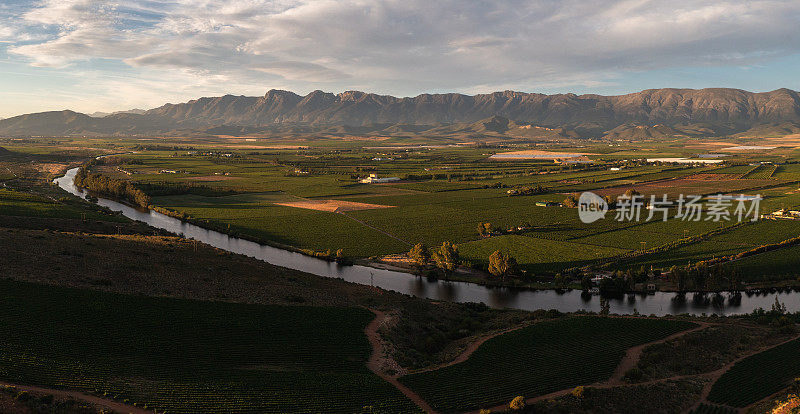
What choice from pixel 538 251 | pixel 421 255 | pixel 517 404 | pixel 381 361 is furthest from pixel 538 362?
pixel 538 251

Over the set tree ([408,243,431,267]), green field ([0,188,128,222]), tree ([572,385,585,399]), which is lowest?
tree ([572,385,585,399])

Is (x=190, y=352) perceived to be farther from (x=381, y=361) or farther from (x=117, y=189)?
(x=117, y=189)

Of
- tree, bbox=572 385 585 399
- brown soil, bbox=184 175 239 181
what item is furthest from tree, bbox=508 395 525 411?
brown soil, bbox=184 175 239 181

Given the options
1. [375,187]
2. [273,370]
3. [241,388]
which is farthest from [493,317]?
[375,187]

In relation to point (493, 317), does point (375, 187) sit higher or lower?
higher

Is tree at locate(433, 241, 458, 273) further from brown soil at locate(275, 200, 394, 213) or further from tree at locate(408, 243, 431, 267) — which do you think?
brown soil at locate(275, 200, 394, 213)

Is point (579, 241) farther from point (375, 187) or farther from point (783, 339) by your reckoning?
point (375, 187)
